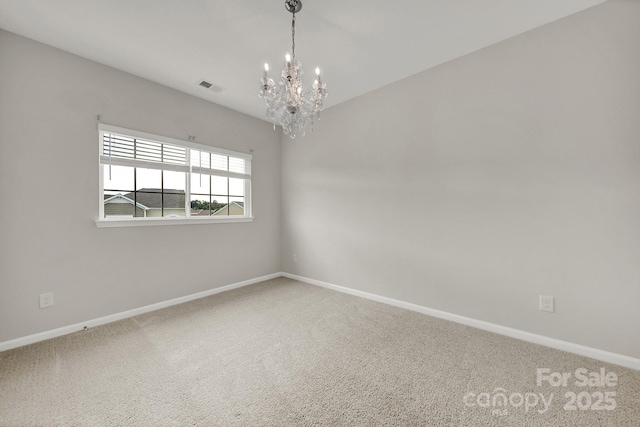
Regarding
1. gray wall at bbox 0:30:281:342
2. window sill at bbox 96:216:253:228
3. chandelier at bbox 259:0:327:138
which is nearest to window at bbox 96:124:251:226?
window sill at bbox 96:216:253:228

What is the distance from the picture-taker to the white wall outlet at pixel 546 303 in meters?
2.13

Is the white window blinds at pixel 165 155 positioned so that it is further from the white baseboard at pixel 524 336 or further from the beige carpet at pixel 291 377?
the white baseboard at pixel 524 336

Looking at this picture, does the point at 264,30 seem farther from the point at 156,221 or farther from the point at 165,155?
the point at 156,221

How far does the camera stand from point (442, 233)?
2715 mm

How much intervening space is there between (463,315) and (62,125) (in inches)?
170

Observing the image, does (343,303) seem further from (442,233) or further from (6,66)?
(6,66)

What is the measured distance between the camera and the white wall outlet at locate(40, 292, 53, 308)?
88.5 inches

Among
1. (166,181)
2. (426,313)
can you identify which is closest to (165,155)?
(166,181)

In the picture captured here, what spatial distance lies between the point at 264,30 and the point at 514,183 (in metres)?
2.59

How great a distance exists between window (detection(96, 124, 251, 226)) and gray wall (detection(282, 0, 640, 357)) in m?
1.69

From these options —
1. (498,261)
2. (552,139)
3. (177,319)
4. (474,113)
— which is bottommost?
(177,319)

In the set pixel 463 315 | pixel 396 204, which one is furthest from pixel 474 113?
pixel 463 315

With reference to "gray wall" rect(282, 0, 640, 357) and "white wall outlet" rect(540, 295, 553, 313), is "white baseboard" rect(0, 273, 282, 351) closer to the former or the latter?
"gray wall" rect(282, 0, 640, 357)

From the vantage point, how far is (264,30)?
6.96ft
